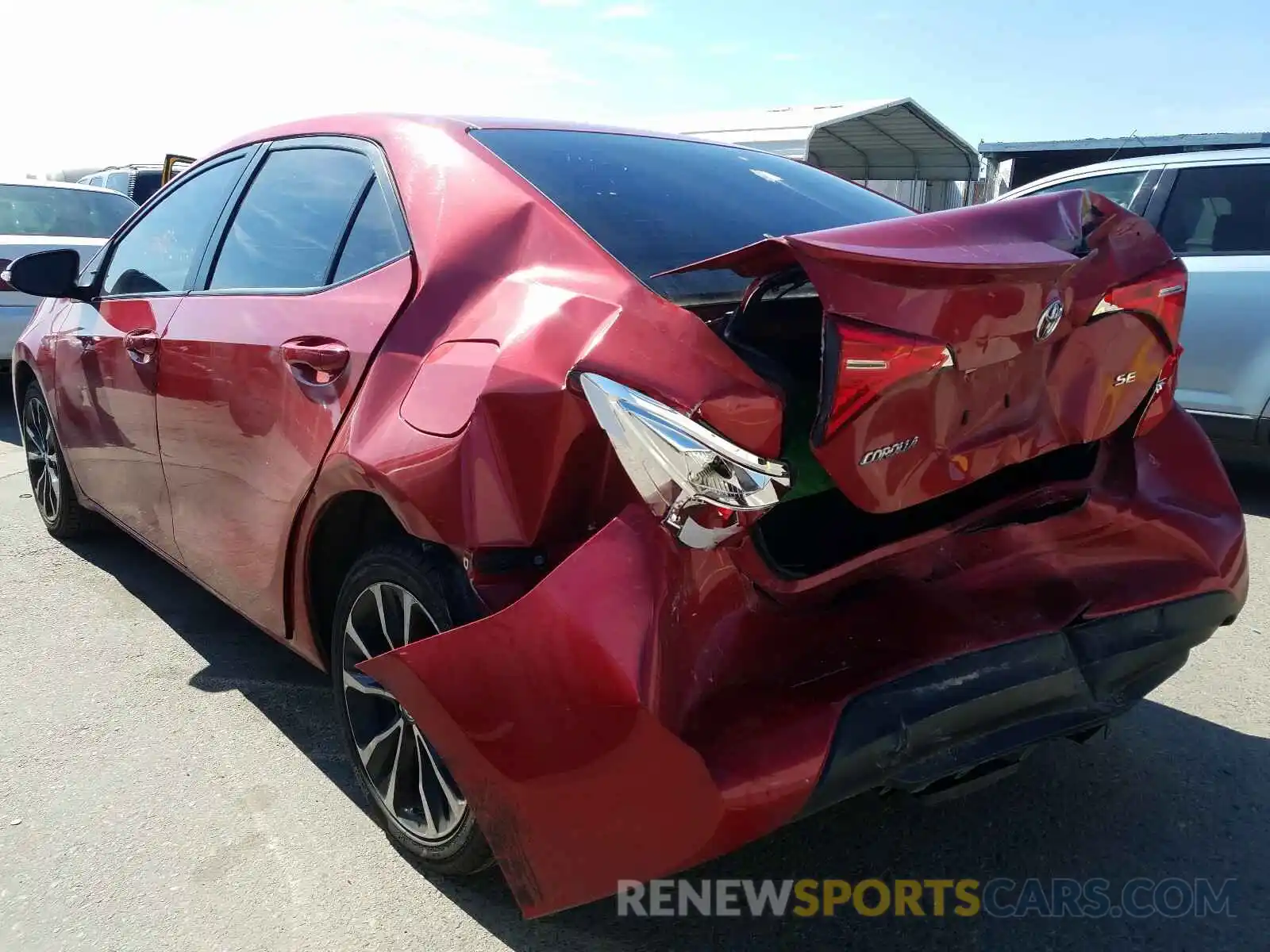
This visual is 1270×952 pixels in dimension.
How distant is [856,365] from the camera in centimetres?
158

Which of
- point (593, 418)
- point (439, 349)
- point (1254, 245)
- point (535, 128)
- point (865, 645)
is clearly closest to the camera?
point (593, 418)

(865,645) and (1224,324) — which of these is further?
(1224,324)

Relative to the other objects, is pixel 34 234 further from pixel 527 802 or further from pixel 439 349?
pixel 527 802

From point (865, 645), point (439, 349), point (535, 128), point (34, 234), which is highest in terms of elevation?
point (535, 128)

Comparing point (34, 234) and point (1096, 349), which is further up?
point (1096, 349)

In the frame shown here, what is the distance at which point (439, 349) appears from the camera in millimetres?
2014

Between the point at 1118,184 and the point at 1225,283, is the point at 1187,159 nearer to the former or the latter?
the point at 1118,184

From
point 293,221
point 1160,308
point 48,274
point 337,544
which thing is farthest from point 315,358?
point 48,274

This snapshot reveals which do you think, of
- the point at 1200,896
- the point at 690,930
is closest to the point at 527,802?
the point at 690,930

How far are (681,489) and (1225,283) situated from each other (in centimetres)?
457

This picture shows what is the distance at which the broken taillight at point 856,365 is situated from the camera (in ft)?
5.15

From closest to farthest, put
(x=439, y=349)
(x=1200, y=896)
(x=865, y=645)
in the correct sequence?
(x=865, y=645), (x=439, y=349), (x=1200, y=896)

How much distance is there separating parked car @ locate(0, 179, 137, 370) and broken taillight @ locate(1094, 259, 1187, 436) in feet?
25.3

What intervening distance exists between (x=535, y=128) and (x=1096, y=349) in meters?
1.53
